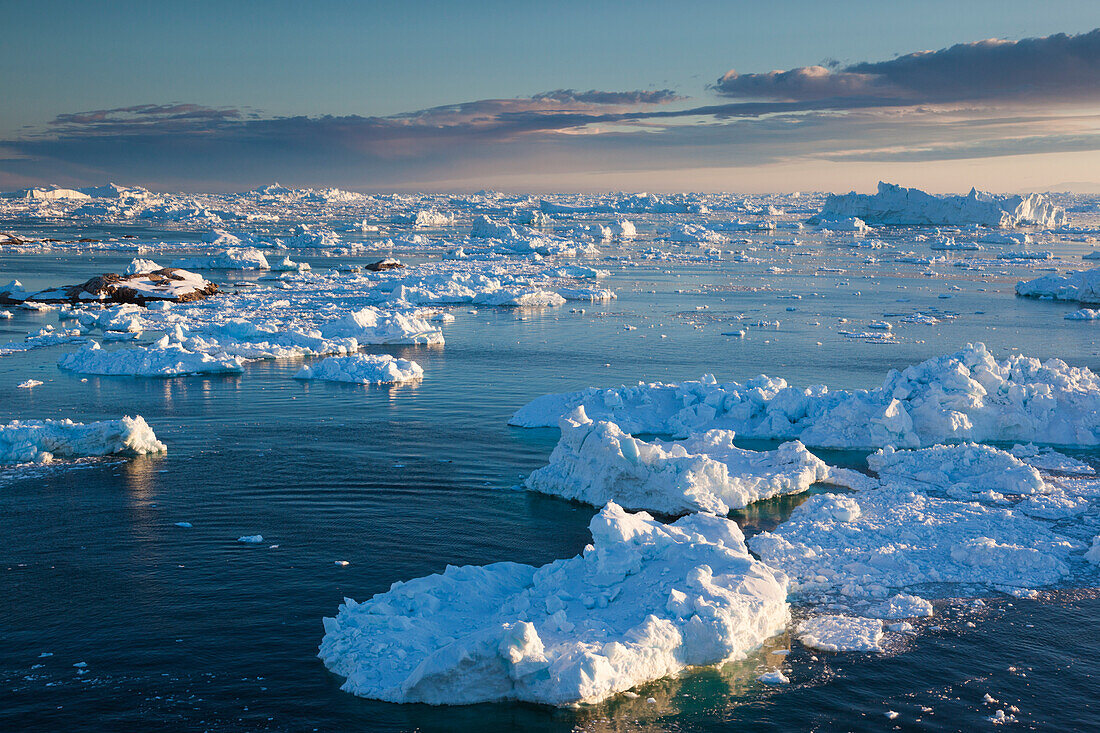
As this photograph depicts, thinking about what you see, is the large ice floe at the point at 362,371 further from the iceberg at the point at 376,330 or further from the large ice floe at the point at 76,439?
the large ice floe at the point at 76,439

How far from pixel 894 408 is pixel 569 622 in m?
13.2

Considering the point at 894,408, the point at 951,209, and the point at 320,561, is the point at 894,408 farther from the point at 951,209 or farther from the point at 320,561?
the point at 951,209

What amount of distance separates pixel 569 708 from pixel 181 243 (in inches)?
3709

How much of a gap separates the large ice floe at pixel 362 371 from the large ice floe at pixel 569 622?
16.2 meters

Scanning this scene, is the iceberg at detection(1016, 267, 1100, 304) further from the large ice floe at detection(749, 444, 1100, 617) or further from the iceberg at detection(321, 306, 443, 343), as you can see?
the large ice floe at detection(749, 444, 1100, 617)

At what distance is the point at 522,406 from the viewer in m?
24.8

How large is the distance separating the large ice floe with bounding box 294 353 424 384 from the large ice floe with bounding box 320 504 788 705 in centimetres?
1621

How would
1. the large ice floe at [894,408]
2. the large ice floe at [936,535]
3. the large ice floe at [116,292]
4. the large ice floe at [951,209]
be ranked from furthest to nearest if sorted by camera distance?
1. the large ice floe at [951,209]
2. the large ice floe at [116,292]
3. the large ice floe at [894,408]
4. the large ice floe at [936,535]

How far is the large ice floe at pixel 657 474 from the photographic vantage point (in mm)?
16891

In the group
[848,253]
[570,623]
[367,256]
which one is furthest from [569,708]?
[848,253]

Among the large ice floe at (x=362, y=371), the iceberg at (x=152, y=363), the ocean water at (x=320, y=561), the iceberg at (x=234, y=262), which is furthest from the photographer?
the iceberg at (x=234, y=262)

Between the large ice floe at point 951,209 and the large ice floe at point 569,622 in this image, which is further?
the large ice floe at point 951,209

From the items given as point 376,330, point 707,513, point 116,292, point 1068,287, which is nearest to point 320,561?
point 707,513

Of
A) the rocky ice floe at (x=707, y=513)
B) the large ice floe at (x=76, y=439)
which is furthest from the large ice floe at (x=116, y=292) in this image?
the large ice floe at (x=76, y=439)
